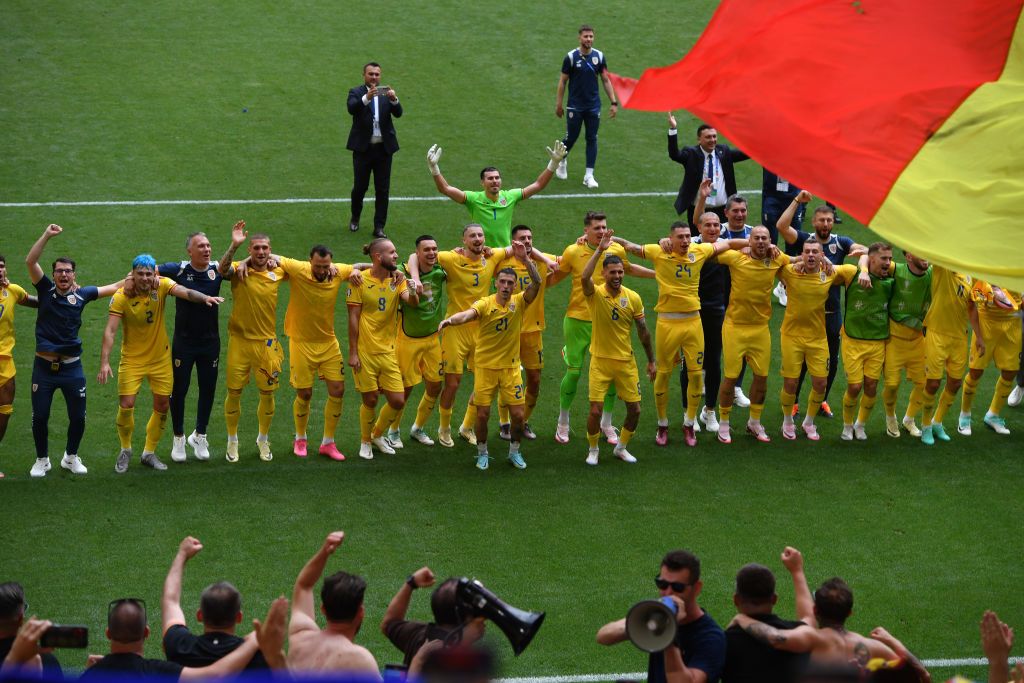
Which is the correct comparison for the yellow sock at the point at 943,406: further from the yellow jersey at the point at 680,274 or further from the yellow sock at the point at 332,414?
the yellow sock at the point at 332,414

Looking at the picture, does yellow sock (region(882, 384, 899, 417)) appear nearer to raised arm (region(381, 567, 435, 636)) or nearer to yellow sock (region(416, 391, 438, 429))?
yellow sock (region(416, 391, 438, 429))

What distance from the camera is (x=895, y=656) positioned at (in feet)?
23.7

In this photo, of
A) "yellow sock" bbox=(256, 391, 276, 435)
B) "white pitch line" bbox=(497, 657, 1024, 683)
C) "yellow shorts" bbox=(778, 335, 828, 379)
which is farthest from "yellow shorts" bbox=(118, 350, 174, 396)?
"yellow shorts" bbox=(778, 335, 828, 379)

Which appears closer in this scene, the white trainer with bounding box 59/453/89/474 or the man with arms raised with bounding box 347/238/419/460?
the white trainer with bounding box 59/453/89/474

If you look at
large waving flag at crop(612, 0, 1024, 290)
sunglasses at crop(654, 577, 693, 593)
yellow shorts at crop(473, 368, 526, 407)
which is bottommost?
yellow shorts at crop(473, 368, 526, 407)

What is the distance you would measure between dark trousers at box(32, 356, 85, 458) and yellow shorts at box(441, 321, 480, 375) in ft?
11.6

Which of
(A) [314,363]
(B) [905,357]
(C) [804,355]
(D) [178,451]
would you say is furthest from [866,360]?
(D) [178,451]

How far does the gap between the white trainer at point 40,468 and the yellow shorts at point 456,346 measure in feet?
12.8

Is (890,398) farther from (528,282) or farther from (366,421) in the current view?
(366,421)

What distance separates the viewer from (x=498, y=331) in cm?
1371

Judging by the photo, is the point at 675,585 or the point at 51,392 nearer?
the point at 675,585

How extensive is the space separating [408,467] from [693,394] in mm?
3048

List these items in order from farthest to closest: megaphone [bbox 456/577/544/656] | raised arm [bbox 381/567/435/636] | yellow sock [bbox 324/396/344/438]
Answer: yellow sock [bbox 324/396/344/438] → raised arm [bbox 381/567/435/636] → megaphone [bbox 456/577/544/656]

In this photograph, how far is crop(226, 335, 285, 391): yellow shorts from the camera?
45.3ft
